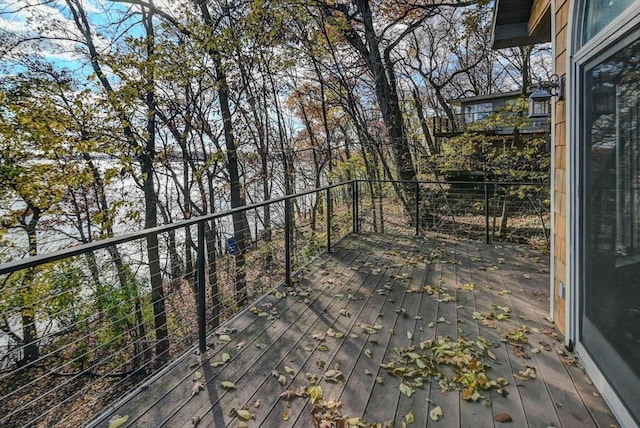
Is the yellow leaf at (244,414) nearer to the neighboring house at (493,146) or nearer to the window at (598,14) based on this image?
the window at (598,14)

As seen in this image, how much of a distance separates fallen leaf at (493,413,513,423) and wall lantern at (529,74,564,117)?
2.03 meters

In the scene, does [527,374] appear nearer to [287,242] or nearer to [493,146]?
[287,242]

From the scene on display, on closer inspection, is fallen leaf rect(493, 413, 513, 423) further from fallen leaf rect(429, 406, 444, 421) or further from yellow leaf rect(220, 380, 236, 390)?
yellow leaf rect(220, 380, 236, 390)

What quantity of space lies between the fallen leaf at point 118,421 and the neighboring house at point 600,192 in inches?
92.8

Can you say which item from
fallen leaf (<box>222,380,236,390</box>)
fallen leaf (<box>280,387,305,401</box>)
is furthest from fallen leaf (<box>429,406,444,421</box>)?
fallen leaf (<box>222,380,236,390</box>)

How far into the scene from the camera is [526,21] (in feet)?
11.2

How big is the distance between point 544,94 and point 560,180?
0.63m

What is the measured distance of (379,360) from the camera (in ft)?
7.19

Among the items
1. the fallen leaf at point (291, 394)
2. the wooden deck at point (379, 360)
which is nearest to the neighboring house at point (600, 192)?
the wooden deck at point (379, 360)

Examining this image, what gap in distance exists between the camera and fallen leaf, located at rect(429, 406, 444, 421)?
169 cm

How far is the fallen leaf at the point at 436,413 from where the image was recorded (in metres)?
1.69

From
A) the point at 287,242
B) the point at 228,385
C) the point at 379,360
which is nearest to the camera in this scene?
the point at 228,385

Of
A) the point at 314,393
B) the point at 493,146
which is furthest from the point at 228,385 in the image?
the point at 493,146

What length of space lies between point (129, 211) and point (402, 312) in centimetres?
647
